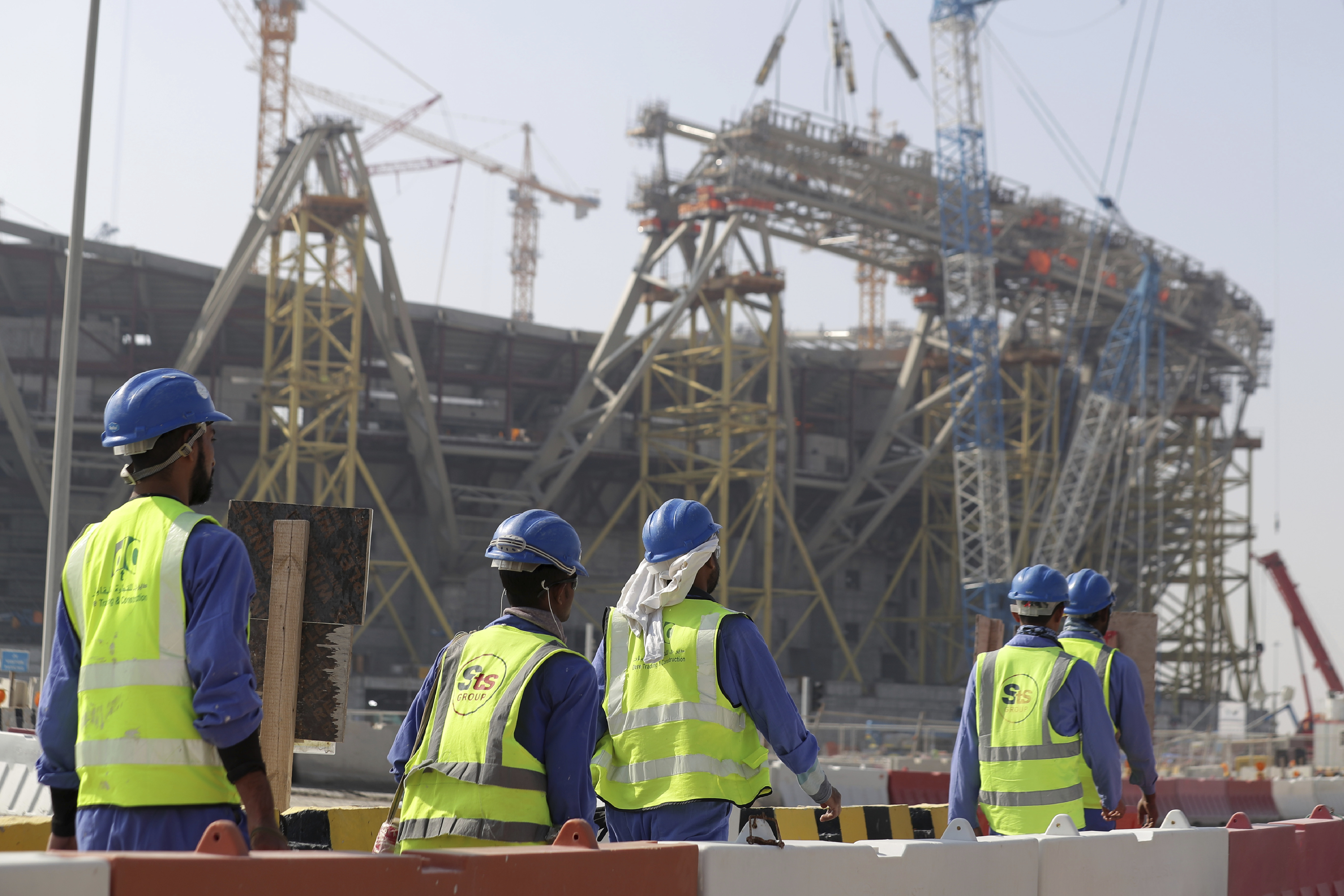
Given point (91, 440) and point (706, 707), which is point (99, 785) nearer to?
point (706, 707)

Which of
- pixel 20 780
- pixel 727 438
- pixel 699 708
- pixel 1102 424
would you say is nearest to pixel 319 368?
pixel 727 438

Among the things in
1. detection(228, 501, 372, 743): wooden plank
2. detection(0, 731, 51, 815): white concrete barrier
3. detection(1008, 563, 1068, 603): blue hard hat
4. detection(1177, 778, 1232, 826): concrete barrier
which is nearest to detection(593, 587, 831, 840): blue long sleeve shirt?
detection(228, 501, 372, 743): wooden plank

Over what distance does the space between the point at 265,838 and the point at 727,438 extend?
42.8 metres

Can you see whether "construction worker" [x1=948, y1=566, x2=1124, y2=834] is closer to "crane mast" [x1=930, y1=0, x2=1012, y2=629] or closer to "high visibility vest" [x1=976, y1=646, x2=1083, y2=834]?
"high visibility vest" [x1=976, y1=646, x2=1083, y2=834]

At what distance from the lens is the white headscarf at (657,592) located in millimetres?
4570

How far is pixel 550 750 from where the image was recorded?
379 cm

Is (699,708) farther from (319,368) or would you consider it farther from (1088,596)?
(319,368)

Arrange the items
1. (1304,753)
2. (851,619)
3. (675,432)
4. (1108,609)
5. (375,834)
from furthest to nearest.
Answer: (851,619), (675,432), (1304,753), (1108,609), (375,834)

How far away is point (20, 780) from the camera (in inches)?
382

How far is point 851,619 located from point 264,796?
5882 centimetres

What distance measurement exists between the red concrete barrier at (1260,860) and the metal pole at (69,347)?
1196 cm

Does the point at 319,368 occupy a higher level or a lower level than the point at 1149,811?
higher

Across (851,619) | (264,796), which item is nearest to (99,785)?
(264,796)

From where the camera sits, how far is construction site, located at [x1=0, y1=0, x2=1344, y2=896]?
4212cm
